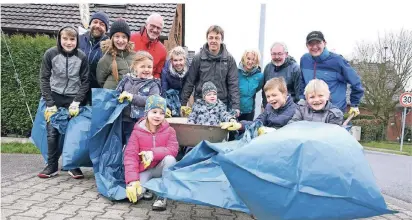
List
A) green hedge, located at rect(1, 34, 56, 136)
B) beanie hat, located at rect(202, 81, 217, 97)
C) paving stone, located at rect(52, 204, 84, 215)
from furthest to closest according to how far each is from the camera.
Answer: green hedge, located at rect(1, 34, 56, 136)
beanie hat, located at rect(202, 81, 217, 97)
paving stone, located at rect(52, 204, 84, 215)

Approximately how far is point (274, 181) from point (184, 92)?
2632 millimetres

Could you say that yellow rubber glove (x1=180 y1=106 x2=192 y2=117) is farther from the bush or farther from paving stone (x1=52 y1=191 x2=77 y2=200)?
the bush

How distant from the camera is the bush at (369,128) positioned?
99.5 feet

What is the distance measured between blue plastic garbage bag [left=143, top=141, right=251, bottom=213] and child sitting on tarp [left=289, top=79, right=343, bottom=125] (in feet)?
2.24

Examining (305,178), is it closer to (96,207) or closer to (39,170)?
(96,207)

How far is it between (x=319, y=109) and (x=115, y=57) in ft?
7.63

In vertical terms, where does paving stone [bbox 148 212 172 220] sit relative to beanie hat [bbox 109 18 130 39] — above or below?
below

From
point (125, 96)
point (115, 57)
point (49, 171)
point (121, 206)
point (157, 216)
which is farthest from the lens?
point (49, 171)

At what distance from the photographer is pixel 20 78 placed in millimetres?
9320

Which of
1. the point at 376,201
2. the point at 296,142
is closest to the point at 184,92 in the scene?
the point at 296,142

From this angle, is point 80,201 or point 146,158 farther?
point 80,201

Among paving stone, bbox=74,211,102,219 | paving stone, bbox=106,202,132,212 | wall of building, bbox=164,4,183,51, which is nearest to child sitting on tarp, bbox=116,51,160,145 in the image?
paving stone, bbox=106,202,132,212

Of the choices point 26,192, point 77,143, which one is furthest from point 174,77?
point 26,192

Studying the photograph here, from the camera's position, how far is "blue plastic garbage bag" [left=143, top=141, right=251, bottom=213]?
3.21 m
